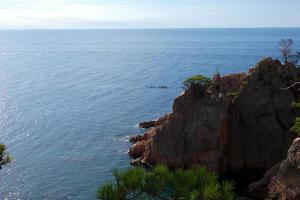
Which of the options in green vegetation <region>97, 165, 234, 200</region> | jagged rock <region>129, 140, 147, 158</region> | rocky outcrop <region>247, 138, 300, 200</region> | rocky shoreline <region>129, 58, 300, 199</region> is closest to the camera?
green vegetation <region>97, 165, 234, 200</region>

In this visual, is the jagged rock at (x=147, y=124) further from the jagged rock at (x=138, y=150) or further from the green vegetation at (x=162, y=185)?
the green vegetation at (x=162, y=185)

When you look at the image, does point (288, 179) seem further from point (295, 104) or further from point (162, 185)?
point (162, 185)

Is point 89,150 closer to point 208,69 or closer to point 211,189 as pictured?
point 211,189

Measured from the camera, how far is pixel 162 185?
628 inches

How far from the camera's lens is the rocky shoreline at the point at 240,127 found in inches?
2301

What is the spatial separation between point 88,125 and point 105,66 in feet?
336

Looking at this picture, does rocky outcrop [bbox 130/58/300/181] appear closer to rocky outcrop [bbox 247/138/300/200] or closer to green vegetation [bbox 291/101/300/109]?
green vegetation [bbox 291/101/300/109]

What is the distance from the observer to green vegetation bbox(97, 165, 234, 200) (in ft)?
50.7

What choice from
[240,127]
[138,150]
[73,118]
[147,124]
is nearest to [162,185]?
[240,127]

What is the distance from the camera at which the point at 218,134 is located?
5847 cm

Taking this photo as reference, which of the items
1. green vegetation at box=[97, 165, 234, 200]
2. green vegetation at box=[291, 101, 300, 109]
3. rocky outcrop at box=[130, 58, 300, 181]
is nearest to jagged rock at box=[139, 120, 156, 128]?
rocky outcrop at box=[130, 58, 300, 181]

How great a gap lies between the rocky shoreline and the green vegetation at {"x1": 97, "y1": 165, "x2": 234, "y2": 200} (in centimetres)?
4247

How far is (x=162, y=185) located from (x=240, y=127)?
4588cm

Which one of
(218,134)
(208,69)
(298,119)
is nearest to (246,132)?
(218,134)
